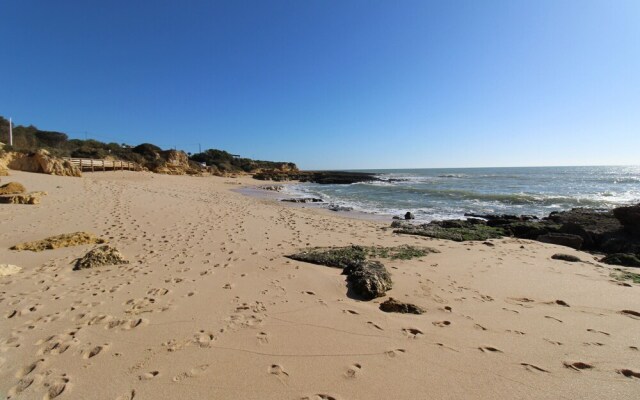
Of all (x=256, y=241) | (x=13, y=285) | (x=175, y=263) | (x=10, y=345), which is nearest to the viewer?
(x=10, y=345)

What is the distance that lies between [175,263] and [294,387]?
3.98 metres

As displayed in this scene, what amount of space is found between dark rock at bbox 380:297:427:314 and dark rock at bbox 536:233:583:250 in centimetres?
766

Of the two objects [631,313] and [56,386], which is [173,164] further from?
[631,313]

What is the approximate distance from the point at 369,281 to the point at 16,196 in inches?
446

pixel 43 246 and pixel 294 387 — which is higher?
pixel 43 246

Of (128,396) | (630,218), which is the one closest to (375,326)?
(128,396)

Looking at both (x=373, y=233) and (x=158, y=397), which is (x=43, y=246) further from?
(x=373, y=233)

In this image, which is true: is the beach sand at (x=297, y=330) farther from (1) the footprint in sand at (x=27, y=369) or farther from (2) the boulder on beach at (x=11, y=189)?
(2) the boulder on beach at (x=11, y=189)

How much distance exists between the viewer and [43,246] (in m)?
5.87

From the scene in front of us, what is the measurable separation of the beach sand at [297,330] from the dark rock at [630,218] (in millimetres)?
3933

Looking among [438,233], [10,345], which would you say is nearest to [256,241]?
[10,345]

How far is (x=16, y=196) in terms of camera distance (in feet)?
30.5

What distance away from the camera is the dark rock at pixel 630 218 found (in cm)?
868

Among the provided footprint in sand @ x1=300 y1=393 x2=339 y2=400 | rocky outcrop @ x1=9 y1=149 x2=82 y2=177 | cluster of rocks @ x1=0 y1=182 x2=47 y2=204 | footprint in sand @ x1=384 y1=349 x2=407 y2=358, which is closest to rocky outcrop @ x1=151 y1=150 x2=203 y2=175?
rocky outcrop @ x1=9 y1=149 x2=82 y2=177
